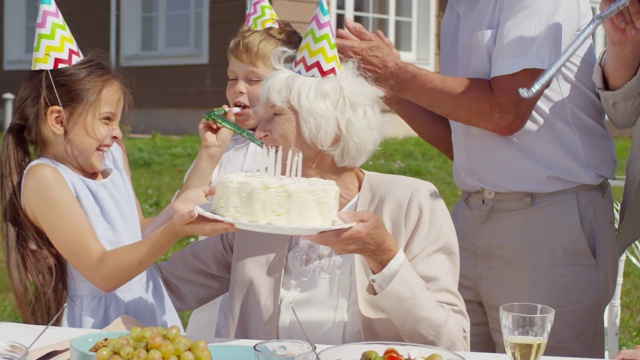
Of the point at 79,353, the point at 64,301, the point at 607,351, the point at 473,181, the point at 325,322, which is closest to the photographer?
the point at 79,353

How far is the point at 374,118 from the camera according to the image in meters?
2.81

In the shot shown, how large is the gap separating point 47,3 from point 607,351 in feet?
8.32

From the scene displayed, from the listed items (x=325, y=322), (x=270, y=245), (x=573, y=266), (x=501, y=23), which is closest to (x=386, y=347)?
(x=325, y=322)

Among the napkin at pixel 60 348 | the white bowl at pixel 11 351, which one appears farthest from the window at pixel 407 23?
the white bowl at pixel 11 351

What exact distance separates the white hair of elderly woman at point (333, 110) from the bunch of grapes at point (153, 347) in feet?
3.29

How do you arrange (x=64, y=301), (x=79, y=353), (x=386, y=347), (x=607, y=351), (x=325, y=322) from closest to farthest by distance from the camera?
1. (x=79, y=353)
2. (x=386, y=347)
3. (x=325, y=322)
4. (x=64, y=301)
5. (x=607, y=351)

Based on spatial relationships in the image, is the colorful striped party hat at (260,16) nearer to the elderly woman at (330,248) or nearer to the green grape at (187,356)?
the elderly woman at (330,248)

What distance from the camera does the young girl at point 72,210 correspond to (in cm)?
276

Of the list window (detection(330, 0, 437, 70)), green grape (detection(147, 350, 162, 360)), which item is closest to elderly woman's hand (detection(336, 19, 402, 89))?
green grape (detection(147, 350, 162, 360))

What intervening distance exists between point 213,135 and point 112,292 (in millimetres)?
730

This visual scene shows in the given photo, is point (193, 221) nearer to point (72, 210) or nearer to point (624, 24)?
point (72, 210)

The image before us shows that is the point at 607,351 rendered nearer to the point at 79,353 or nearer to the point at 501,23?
the point at 501,23

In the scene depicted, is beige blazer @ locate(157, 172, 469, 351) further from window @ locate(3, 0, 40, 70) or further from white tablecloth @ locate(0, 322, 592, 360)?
window @ locate(3, 0, 40, 70)

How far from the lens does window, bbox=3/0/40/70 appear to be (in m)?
14.9
